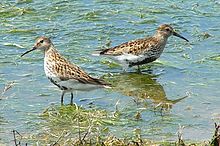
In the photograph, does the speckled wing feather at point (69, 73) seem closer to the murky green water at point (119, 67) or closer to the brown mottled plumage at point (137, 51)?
the murky green water at point (119, 67)

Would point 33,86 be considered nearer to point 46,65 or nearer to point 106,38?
point 46,65

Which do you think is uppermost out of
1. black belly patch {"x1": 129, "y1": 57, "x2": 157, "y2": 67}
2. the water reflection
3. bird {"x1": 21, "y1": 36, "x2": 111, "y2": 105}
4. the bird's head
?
bird {"x1": 21, "y1": 36, "x2": 111, "y2": 105}

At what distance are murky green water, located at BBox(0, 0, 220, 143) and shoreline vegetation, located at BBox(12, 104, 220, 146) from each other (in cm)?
18

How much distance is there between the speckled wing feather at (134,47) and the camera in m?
14.2

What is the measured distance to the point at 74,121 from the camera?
433 inches

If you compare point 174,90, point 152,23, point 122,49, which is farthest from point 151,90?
point 152,23

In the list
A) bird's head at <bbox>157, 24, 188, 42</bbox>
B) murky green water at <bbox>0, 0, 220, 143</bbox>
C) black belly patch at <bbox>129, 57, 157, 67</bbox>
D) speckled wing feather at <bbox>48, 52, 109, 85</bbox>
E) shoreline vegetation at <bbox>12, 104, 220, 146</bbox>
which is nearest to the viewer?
shoreline vegetation at <bbox>12, 104, 220, 146</bbox>

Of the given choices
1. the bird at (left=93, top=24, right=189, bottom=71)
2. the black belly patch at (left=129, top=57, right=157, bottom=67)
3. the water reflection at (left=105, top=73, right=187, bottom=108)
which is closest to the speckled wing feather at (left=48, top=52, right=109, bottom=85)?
the water reflection at (left=105, top=73, right=187, bottom=108)

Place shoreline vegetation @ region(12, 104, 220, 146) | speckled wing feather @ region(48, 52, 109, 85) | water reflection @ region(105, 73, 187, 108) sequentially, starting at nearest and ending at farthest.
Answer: shoreline vegetation @ region(12, 104, 220, 146) → speckled wing feather @ region(48, 52, 109, 85) → water reflection @ region(105, 73, 187, 108)

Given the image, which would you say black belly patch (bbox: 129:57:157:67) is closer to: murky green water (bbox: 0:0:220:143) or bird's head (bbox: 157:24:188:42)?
murky green water (bbox: 0:0:220:143)

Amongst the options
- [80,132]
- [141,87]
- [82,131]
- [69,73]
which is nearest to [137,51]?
[141,87]

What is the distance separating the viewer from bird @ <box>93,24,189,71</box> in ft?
46.7

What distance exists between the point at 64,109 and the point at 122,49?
9.90ft

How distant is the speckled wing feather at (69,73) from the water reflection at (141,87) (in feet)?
3.15
